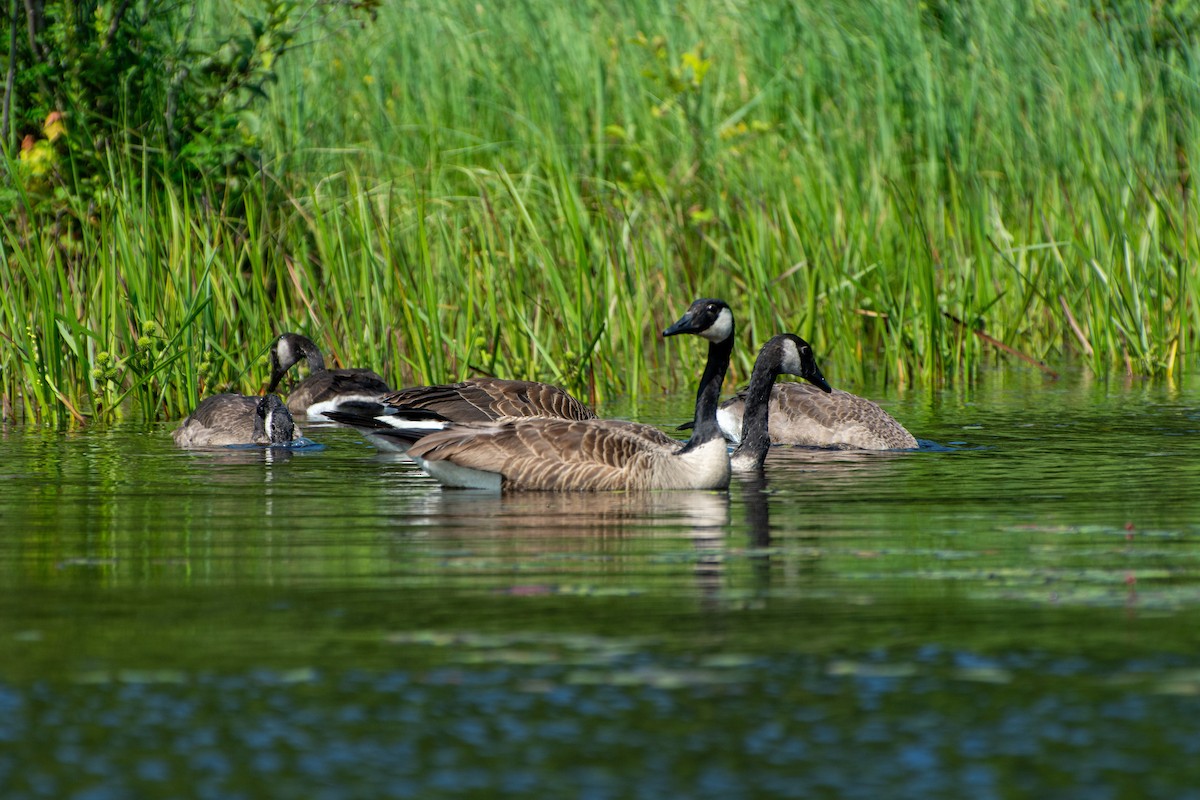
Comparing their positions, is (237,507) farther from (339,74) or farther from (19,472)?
(339,74)

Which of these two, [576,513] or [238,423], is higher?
[238,423]

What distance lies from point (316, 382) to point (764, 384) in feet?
12.5

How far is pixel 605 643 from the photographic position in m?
5.68

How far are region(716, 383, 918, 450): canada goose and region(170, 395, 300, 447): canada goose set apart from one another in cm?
297

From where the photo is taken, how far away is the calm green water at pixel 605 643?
4484mm

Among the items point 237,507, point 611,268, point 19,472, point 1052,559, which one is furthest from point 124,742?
point 611,268

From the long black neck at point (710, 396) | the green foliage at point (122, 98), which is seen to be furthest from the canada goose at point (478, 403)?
the green foliage at point (122, 98)

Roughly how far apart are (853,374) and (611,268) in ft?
8.12

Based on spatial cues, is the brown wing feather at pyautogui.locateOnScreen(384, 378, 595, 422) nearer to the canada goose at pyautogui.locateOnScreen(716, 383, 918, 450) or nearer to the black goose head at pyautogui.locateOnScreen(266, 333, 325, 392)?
the canada goose at pyautogui.locateOnScreen(716, 383, 918, 450)

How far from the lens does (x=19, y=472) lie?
10.6 m

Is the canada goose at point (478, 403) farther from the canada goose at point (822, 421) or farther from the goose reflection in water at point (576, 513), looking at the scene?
the goose reflection in water at point (576, 513)

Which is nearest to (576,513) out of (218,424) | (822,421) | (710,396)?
(710,396)

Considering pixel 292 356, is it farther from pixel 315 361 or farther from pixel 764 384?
pixel 764 384

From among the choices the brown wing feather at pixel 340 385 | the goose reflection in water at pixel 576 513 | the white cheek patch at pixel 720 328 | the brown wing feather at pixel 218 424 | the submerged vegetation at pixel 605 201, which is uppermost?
the submerged vegetation at pixel 605 201
